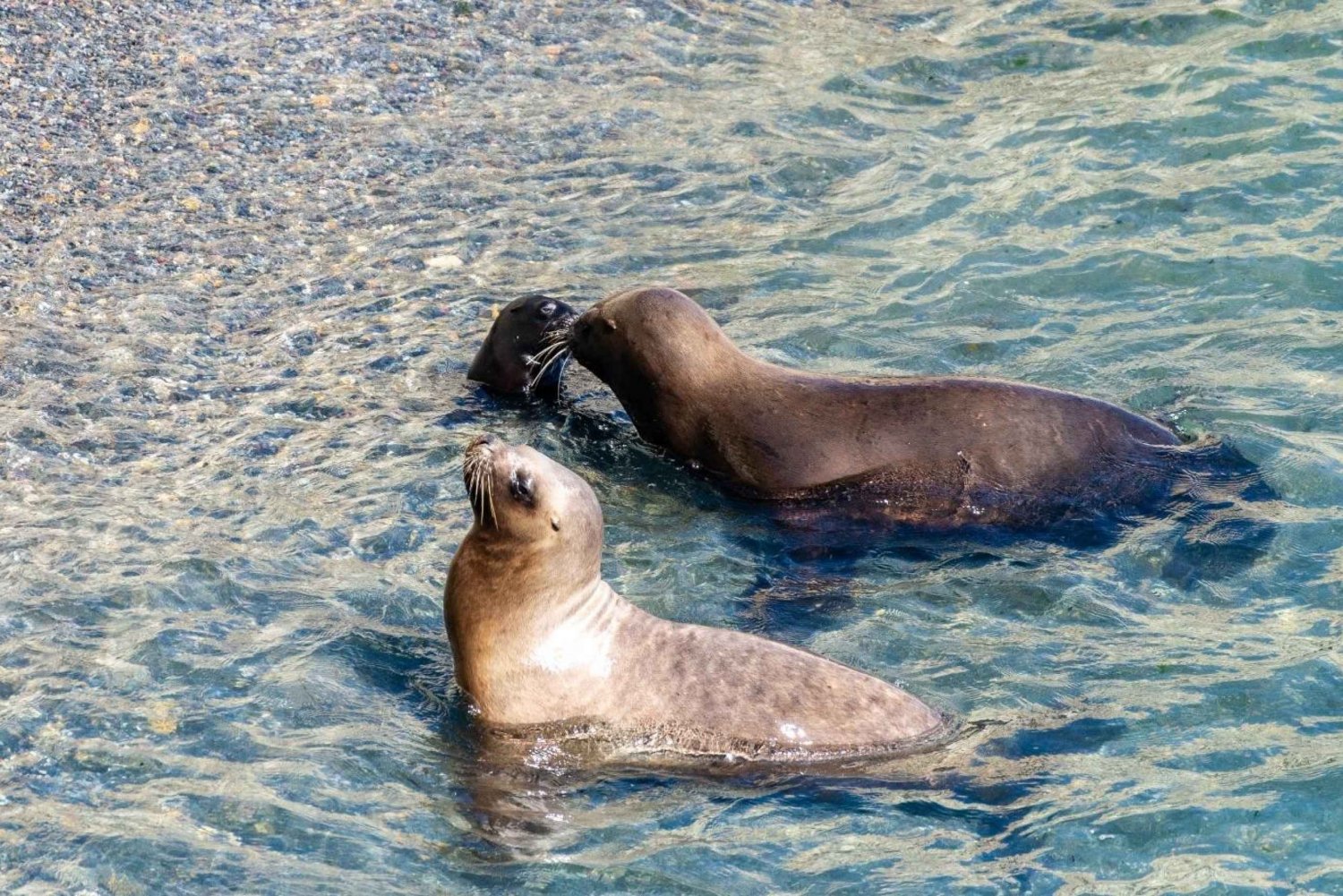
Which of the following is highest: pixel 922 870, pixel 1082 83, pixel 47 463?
pixel 1082 83

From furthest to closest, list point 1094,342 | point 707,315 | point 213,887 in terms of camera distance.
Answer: point 1094,342
point 707,315
point 213,887

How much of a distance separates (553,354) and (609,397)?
50 centimetres

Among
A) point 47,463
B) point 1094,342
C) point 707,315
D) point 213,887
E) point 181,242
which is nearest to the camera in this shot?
point 213,887

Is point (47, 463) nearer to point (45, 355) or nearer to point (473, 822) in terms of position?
point (45, 355)

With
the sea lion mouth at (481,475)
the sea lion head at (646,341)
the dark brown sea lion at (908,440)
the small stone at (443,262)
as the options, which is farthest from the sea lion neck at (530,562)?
the small stone at (443,262)

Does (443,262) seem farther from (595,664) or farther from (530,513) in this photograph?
(595,664)

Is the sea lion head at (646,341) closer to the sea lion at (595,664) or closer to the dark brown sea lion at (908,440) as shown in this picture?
the dark brown sea lion at (908,440)

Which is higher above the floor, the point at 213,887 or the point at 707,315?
the point at 707,315

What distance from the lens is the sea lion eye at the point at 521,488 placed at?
6332mm

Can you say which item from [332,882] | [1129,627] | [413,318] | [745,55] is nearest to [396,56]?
[745,55]

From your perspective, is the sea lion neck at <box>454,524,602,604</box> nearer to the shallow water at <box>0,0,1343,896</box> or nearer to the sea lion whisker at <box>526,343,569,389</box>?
the shallow water at <box>0,0,1343,896</box>

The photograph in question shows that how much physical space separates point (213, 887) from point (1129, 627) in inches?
149

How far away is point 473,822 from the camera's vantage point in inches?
223

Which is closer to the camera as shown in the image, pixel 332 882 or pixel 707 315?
pixel 332 882
